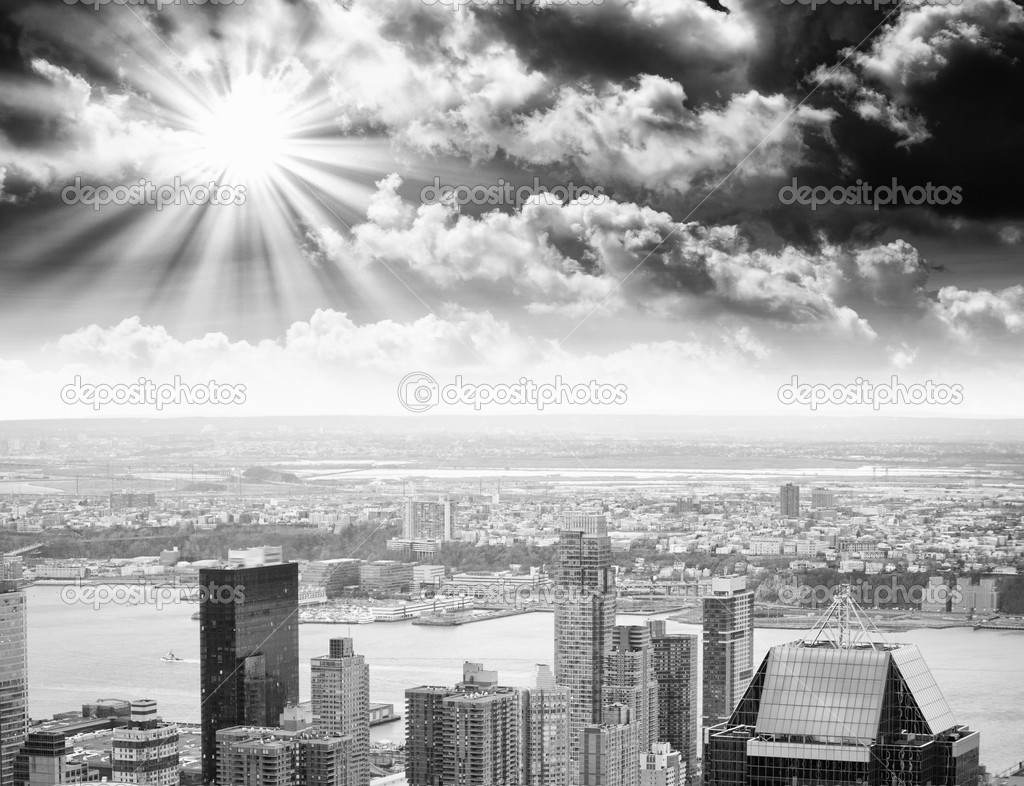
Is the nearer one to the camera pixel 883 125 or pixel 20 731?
pixel 20 731

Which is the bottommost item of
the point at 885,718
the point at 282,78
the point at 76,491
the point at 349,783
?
the point at 349,783

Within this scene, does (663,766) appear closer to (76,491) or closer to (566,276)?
(566,276)

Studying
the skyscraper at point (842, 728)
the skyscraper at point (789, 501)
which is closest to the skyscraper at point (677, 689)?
the skyscraper at point (789, 501)

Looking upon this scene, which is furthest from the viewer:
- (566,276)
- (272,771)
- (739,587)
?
(566,276)

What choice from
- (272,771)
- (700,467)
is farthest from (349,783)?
(700,467)

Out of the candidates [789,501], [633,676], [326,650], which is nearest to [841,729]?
[633,676]

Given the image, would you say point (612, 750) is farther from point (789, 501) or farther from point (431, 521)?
point (431, 521)

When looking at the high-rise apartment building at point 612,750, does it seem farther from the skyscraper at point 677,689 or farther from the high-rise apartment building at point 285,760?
the high-rise apartment building at point 285,760

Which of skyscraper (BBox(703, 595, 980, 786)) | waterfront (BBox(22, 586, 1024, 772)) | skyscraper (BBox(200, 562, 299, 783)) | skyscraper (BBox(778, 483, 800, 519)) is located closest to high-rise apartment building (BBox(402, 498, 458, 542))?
waterfront (BBox(22, 586, 1024, 772))
